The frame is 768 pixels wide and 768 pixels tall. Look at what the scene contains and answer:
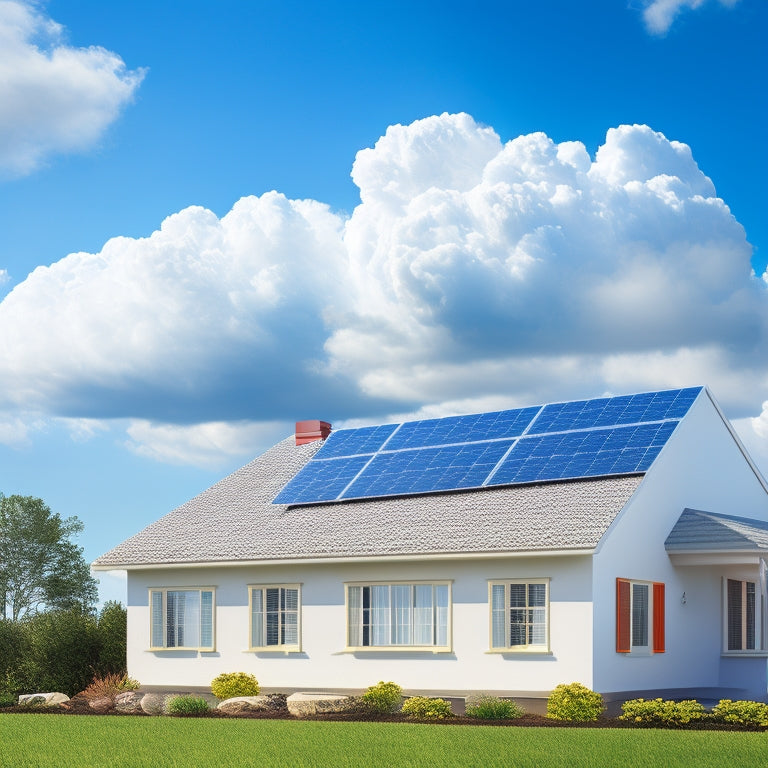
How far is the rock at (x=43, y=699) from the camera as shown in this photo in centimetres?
2688

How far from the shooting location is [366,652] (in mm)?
24578

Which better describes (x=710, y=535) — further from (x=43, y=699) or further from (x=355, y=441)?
(x=43, y=699)

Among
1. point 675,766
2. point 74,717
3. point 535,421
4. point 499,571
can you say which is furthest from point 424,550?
point 675,766

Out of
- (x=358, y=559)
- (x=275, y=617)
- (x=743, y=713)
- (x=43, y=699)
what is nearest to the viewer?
(x=743, y=713)

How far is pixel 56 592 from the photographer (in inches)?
2203

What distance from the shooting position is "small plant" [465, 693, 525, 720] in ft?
70.7

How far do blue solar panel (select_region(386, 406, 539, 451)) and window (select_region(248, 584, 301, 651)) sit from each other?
536 centimetres

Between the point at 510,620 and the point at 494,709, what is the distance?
1.94 meters

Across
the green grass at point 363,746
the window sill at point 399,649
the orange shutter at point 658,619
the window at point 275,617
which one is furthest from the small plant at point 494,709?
the window at point 275,617

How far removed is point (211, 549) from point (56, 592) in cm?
3155

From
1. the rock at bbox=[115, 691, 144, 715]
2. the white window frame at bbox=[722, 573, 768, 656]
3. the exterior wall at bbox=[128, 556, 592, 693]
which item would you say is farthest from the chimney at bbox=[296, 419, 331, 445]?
the white window frame at bbox=[722, 573, 768, 656]

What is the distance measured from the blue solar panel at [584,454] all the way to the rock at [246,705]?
22.0 feet

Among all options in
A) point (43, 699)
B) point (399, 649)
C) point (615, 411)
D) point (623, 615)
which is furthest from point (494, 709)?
point (43, 699)

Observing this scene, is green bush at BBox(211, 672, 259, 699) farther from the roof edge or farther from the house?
the roof edge
